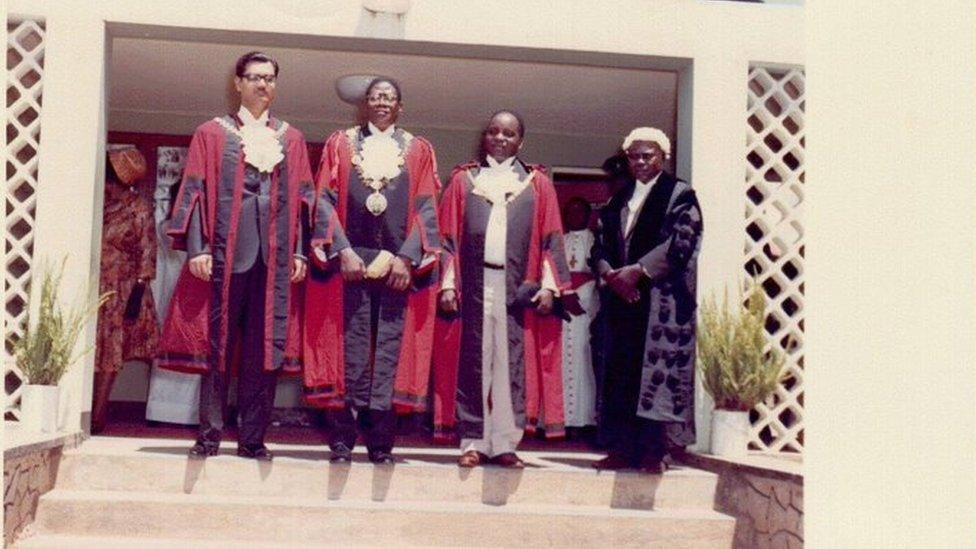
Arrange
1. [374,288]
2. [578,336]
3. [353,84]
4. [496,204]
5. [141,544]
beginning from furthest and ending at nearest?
[353,84]
[578,336]
[496,204]
[374,288]
[141,544]

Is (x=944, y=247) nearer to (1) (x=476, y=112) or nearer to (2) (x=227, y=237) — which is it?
(2) (x=227, y=237)

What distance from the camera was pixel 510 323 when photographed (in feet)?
13.8

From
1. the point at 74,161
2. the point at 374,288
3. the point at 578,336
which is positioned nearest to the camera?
the point at 374,288

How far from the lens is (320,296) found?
13.5ft

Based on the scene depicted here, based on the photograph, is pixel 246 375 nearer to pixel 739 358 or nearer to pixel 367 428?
pixel 367 428

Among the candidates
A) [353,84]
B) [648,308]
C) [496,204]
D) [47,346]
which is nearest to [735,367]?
[648,308]

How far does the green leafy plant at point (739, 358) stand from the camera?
4.36m

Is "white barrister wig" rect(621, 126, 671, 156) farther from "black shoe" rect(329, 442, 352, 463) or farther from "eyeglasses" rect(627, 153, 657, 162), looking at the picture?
"black shoe" rect(329, 442, 352, 463)

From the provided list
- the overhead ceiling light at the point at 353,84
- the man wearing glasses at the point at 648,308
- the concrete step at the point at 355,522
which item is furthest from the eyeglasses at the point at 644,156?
the overhead ceiling light at the point at 353,84

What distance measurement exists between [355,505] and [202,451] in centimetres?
67

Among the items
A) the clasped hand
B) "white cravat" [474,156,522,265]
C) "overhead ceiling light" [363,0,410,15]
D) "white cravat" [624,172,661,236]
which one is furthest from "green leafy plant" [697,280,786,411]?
"overhead ceiling light" [363,0,410,15]

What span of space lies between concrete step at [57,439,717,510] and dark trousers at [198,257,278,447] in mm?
152

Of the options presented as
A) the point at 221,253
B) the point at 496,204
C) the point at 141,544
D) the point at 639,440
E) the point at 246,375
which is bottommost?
the point at 141,544

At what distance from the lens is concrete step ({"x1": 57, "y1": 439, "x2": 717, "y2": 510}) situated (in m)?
4.04
